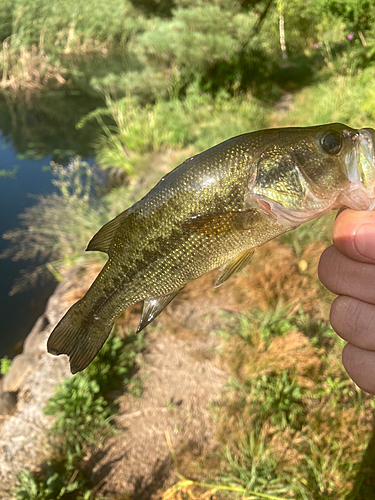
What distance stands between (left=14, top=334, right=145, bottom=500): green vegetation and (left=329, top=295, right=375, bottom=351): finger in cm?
253

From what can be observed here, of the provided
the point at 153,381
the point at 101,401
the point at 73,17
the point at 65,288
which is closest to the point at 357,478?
the point at 153,381

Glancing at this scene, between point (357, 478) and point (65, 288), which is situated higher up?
point (65, 288)

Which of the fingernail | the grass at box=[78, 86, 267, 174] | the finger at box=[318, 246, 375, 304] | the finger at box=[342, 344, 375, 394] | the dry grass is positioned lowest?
the grass at box=[78, 86, 267, 174]

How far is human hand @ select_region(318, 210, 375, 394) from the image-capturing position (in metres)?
1.25

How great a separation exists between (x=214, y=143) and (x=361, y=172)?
585 centimetres

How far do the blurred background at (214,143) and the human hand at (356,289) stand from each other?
1480 mm

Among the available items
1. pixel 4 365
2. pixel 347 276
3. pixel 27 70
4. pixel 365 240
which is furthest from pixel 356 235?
pixel 27 70

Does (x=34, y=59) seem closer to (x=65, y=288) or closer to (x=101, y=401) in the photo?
(x=65, y=288)

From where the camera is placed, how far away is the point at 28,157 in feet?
33.3

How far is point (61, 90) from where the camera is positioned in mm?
14664

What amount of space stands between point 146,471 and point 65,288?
8.59ft

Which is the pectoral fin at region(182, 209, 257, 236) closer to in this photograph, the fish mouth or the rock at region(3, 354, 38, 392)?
the fish mouth

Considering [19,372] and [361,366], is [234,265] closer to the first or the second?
[361,366]

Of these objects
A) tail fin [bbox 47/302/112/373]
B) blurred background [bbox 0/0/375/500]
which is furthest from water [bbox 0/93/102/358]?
tail fin [bbox 47/302/112/373]
